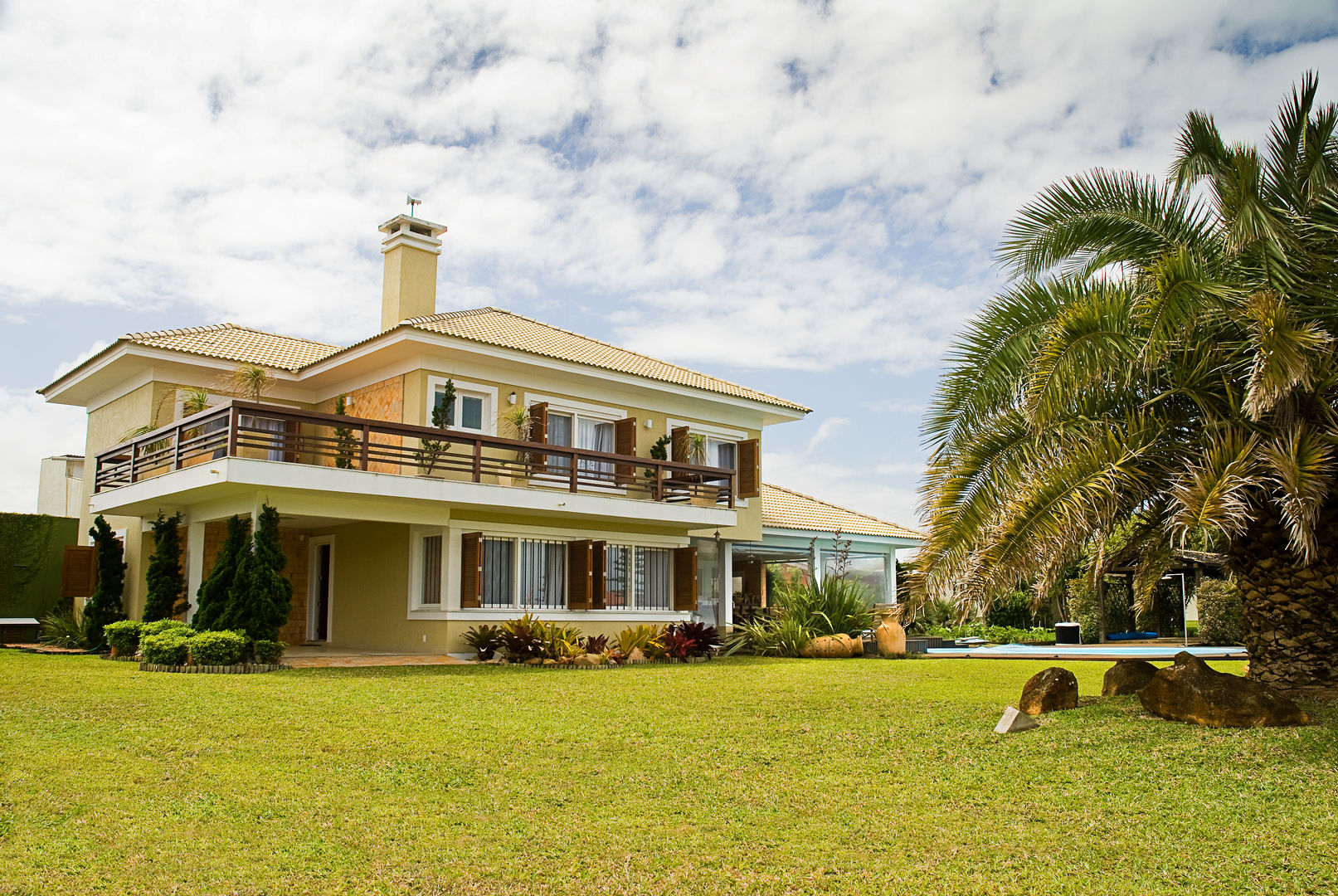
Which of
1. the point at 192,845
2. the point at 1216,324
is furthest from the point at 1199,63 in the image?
the point at 192,845

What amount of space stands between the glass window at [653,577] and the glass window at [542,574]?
6.74ft

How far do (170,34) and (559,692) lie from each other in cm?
929

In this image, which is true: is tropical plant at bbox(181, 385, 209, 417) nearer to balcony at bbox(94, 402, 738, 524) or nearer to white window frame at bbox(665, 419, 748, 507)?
balcony at bbox(94, 402, 738, 524)

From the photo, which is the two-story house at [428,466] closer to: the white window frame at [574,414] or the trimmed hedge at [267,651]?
the white window frame at [574,414]

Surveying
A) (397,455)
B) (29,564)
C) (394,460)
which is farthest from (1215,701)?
(29,564)

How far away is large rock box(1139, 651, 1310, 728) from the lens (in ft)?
28.6

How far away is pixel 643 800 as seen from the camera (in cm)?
687

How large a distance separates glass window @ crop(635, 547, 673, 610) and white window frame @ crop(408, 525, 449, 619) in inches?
180

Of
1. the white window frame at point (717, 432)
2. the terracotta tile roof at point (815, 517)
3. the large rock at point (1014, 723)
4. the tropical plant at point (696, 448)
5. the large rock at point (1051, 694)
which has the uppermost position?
the white window frame at point (717, 432)

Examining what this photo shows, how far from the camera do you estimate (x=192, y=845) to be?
561 centimetres

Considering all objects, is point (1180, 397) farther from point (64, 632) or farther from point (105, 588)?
point (64, 632)

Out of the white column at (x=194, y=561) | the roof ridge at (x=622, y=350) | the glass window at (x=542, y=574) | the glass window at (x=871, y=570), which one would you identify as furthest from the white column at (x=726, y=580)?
the white column at (x=194, y=561)

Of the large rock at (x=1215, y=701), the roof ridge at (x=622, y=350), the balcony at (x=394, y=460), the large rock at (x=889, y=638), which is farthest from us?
the roof ridge at (x=622, y=350)

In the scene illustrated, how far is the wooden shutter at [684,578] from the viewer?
74.7ft
